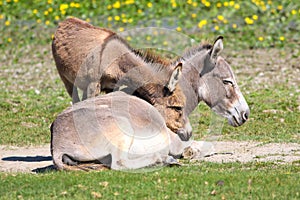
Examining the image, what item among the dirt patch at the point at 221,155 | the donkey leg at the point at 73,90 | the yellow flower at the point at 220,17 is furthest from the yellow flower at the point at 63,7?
the dirt patch at the point at 221,155

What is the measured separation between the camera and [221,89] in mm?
11734

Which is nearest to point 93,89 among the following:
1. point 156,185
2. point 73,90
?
point 73,90

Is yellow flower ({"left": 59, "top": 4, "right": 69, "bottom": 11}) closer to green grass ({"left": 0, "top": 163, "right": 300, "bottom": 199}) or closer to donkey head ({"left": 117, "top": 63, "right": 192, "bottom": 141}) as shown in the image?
donkey head ({"left": 117, "top": 63, "right": 192, "bottom": 141})

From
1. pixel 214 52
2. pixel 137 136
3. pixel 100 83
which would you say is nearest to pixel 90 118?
pixel 137 136

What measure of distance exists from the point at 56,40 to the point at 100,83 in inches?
64.3

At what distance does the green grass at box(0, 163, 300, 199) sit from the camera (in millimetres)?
7863

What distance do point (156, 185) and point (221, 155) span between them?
9.42 ft

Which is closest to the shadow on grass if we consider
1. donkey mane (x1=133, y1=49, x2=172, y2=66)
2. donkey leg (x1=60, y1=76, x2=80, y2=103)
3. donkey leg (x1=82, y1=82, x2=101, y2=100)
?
donkey leg (x1=82, y1=82, x2=101, y2=100)

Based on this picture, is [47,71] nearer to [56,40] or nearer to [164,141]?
[56,40]

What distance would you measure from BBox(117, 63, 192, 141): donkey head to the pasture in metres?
0.58

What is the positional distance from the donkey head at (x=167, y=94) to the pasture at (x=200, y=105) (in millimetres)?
584

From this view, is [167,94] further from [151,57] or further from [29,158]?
[29,158]

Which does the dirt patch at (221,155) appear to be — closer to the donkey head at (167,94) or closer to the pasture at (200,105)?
the pasture at (200,105)

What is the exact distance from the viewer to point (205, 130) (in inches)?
532
